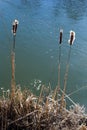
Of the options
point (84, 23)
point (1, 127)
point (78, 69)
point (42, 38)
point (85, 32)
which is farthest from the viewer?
point (84, 23)

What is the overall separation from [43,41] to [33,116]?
109 inches

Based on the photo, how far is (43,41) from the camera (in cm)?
472

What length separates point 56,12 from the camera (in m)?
6.09

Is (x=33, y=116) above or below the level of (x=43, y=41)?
below

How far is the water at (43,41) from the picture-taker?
3.72 m

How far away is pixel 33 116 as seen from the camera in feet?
6.72

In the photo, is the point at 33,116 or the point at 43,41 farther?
the point at 43,41

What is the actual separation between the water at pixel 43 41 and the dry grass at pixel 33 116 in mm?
1083

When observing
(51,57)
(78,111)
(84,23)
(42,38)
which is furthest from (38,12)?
(78,111)

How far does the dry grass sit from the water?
42.6 inches

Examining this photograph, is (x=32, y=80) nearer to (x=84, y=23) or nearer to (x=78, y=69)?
(x=78, y=69)

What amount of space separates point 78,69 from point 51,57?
1.38 ft

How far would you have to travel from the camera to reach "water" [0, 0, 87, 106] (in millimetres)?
3718

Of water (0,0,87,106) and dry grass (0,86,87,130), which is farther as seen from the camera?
water (0,0,87,106)
